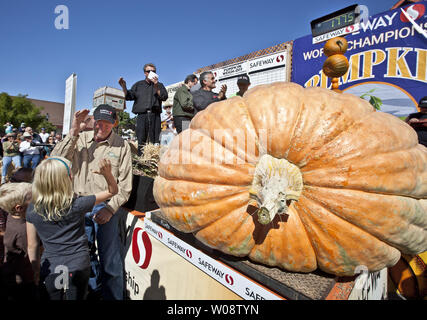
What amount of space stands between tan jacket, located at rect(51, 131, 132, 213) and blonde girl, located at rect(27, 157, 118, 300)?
0.48m

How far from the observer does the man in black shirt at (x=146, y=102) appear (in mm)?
3822

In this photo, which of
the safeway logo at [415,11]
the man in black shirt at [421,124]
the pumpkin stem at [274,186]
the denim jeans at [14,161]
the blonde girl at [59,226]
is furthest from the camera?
the denim jeans at [14,161]

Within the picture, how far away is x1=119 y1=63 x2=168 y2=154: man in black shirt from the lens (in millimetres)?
3822

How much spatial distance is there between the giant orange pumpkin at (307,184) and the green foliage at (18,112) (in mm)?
47844

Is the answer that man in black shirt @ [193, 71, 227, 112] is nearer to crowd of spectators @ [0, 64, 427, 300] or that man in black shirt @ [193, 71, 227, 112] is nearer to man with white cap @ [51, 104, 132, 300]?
crowd of spectators @ [0, 64, 427, 300]

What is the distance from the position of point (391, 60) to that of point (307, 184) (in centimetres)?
596

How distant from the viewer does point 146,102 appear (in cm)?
381

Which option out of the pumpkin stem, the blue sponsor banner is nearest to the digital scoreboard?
the pumpkin stem

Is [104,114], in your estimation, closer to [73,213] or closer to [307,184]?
[73,213]

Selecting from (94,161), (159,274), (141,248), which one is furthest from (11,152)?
(159,274)

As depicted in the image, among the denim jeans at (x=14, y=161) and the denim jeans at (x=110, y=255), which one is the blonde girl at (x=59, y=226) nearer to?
the denim jeans at (x=110, y=255)

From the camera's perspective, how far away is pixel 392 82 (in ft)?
17.6

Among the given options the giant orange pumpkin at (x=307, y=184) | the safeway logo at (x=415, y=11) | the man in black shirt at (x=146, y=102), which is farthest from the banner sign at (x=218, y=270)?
the safeway logo at (x=415, y=11)

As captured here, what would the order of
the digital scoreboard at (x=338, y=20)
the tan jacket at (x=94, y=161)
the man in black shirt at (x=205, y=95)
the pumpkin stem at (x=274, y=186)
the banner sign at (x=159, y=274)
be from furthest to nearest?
the man in black shirt at (x=205, y=95) → the digital scoreboard at (x=338, y=20) → the tan jacket at (x=94, y=161) → the banner sign at (x=159, y=274) → the pumpkin stem at (x=274, y=186)
